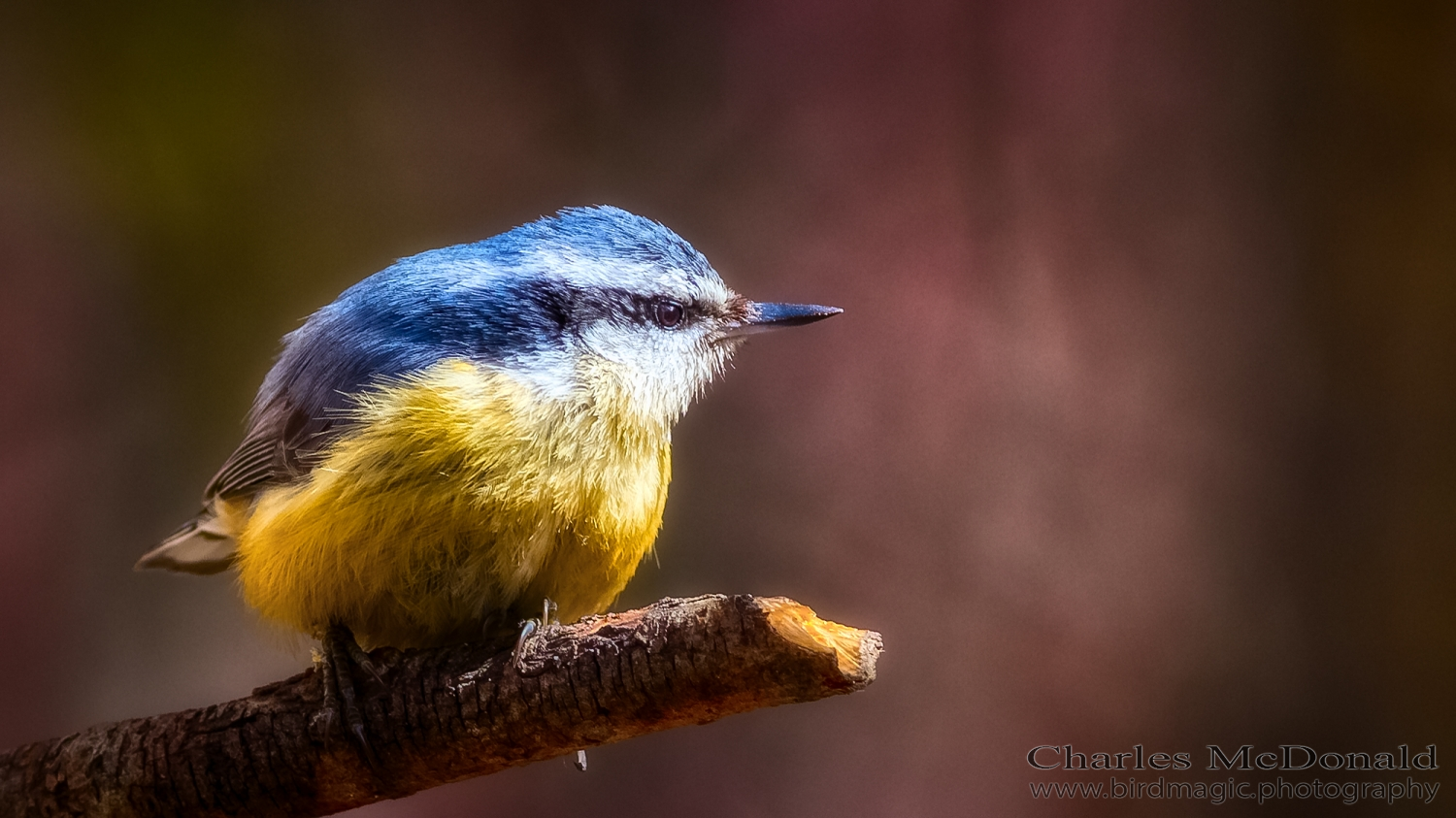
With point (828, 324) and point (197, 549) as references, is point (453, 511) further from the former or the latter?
point (828, 324)

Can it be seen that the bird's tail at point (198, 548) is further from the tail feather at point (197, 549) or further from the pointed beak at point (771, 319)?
the pointed beak at point (771, 319)

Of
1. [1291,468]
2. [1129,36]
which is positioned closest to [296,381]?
[1129,36]

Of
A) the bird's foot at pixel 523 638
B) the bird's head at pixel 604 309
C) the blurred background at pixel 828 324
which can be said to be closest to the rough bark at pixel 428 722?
the bird's foot at pixel 523 638

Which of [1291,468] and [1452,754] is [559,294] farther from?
[1452,754]

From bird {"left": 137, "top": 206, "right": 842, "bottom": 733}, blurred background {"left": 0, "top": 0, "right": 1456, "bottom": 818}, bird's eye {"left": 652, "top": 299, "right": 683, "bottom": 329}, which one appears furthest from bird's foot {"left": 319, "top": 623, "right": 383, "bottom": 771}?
blurred background {"left": 0, "top": 0, "right": 1456, "bottom": 818}

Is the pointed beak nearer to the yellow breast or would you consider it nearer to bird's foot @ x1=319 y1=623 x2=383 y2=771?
the yellow breast

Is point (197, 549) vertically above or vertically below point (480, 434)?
below

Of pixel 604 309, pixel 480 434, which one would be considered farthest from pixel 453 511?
pixel 604 309
